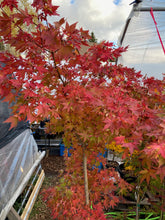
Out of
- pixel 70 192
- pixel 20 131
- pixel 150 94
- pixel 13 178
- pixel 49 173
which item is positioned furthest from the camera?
pixel 49 173

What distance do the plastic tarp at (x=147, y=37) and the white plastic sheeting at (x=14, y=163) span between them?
2786 mm

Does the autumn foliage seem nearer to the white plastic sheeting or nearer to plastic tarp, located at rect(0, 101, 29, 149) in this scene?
the white plastic sheeting

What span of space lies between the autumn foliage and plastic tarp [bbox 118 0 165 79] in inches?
87.1

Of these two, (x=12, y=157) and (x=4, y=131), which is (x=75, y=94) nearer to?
(x=12, y=157)

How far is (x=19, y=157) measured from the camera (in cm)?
242

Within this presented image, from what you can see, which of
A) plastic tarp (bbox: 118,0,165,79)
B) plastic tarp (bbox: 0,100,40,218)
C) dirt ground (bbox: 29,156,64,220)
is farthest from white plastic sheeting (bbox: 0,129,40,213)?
plastic tarp (bbox: 118,0,165,79)

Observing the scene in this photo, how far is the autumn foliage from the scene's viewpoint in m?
0.97

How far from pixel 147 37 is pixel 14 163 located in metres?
4.12

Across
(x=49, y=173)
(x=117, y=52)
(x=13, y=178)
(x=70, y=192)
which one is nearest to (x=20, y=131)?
(x=13, y=178)

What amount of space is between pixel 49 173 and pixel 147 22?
4.41 metres

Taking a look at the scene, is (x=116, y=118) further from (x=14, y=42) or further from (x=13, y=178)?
(x=13, y=178)

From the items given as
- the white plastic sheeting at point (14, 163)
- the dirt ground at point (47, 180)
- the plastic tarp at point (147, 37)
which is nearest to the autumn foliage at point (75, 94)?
the white plastic sheeting at point (14, 163)

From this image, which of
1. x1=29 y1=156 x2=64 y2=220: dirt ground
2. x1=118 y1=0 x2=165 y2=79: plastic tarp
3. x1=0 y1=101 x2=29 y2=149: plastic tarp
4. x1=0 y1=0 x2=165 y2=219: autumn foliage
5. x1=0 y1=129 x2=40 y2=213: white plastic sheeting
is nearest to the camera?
x1=0 y1=0 x2=165 y2=219: autumn foliage

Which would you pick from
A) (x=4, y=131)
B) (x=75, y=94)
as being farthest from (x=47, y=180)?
(x=75, y=94)
